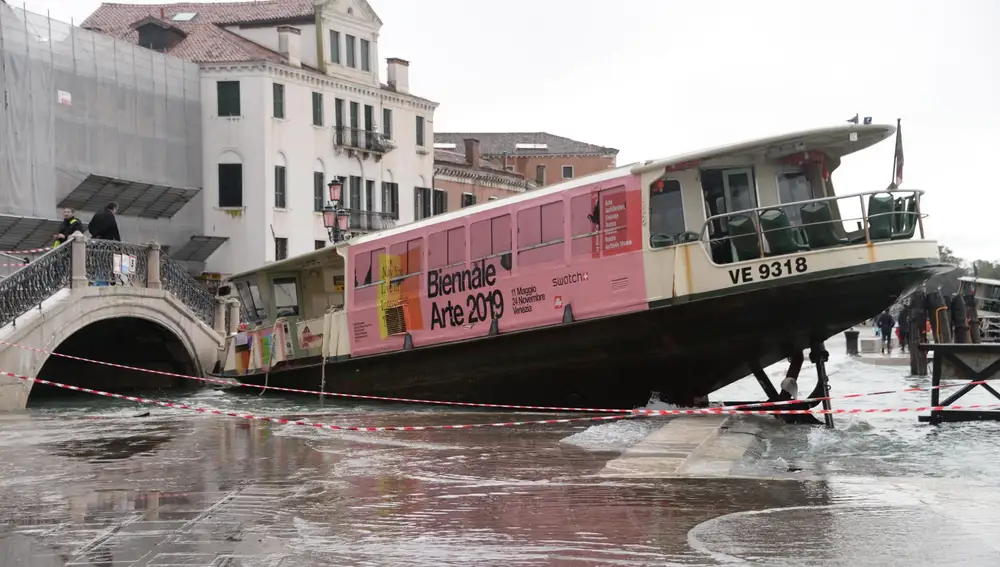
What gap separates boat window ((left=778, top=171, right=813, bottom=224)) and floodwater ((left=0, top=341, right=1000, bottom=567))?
11.0 ft

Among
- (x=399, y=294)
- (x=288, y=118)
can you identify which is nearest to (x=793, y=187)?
(x=399, y=294)

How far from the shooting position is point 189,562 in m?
7.09

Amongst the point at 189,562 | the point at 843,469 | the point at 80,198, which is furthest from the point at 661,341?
the point at 80,198

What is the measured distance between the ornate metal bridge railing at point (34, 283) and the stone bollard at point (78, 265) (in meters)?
0.06

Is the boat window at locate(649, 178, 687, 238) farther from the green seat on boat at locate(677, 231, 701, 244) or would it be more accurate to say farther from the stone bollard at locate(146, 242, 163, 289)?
the stone bollard at locate(146, 242, 163, 289)

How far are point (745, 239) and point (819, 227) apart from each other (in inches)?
37.2

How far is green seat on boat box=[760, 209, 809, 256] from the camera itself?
16406mm

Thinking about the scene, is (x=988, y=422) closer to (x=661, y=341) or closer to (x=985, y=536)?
(x=661, y=341)

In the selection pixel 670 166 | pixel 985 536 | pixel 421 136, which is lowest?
pixel 985 536

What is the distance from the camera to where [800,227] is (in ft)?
52.8

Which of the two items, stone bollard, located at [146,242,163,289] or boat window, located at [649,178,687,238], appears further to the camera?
stone bollard, located at [146,242,163,289]

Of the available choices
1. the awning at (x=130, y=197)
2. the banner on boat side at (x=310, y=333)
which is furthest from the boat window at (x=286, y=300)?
the awning at (x=130, y=197)

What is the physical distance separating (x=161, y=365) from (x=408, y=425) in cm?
1684

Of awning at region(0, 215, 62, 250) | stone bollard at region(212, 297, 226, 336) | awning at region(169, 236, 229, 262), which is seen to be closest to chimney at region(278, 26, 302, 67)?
awning at region(169, 236, 229, 262)
